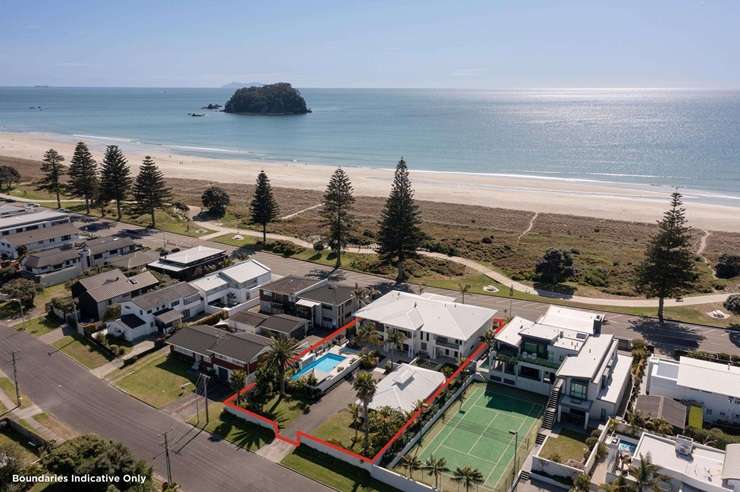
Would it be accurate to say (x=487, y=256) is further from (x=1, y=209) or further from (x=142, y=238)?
(x=1, y=209)

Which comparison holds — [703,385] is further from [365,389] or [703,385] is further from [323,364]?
[323,364]

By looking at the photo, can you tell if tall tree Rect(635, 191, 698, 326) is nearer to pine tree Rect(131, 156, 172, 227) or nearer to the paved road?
the paved road

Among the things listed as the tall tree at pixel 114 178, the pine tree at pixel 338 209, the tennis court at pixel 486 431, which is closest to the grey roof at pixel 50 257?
the tall tree at pixel 114 178

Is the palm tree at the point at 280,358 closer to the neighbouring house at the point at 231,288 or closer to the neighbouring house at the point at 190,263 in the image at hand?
the neighbouring house at the point at 231,288

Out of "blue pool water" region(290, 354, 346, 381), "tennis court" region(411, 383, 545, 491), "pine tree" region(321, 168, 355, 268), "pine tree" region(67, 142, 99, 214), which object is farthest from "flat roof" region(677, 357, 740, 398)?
"pine tree" region(67, 142, 99, 214)

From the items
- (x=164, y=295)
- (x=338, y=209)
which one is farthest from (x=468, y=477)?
(x=338, y=209)

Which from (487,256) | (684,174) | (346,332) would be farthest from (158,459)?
(684,174)
